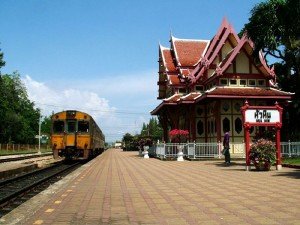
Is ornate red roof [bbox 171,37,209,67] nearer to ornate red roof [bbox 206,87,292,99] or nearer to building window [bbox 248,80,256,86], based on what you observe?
building window [bbox 248,80,256,86]

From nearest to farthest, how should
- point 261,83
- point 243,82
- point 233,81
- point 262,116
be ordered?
point 262,116, point 233,81, point 243,82, point 261,83

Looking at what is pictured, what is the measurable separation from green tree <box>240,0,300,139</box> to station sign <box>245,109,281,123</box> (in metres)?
12.2

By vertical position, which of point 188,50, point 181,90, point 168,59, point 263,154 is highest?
point 188,50

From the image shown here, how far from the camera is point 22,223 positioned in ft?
21.3

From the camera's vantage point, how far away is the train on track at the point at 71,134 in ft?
86.0

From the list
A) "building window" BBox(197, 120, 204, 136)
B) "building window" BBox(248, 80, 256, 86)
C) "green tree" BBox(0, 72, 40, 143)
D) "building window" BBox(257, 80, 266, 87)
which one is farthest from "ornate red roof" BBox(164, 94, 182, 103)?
"green tree" BBox(0, 72, 40, 143)

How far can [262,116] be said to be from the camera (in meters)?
17.7

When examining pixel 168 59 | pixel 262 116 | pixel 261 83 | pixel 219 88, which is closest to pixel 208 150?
pixel 219 88

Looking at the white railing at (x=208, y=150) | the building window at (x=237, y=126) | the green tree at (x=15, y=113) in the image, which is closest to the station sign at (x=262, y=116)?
the white railing at (x=208, y=150)

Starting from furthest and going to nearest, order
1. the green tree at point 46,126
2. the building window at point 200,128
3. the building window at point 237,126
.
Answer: the green tree at point 46,126 < the building window at point 200,128 < the building window at point 237,126

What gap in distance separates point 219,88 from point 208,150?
4.61m

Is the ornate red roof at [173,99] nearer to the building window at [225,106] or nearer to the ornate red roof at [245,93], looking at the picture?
the building window at [225,106]

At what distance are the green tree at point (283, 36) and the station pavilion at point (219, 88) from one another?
58.0 inches

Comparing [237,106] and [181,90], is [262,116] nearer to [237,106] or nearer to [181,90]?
[237,106]
